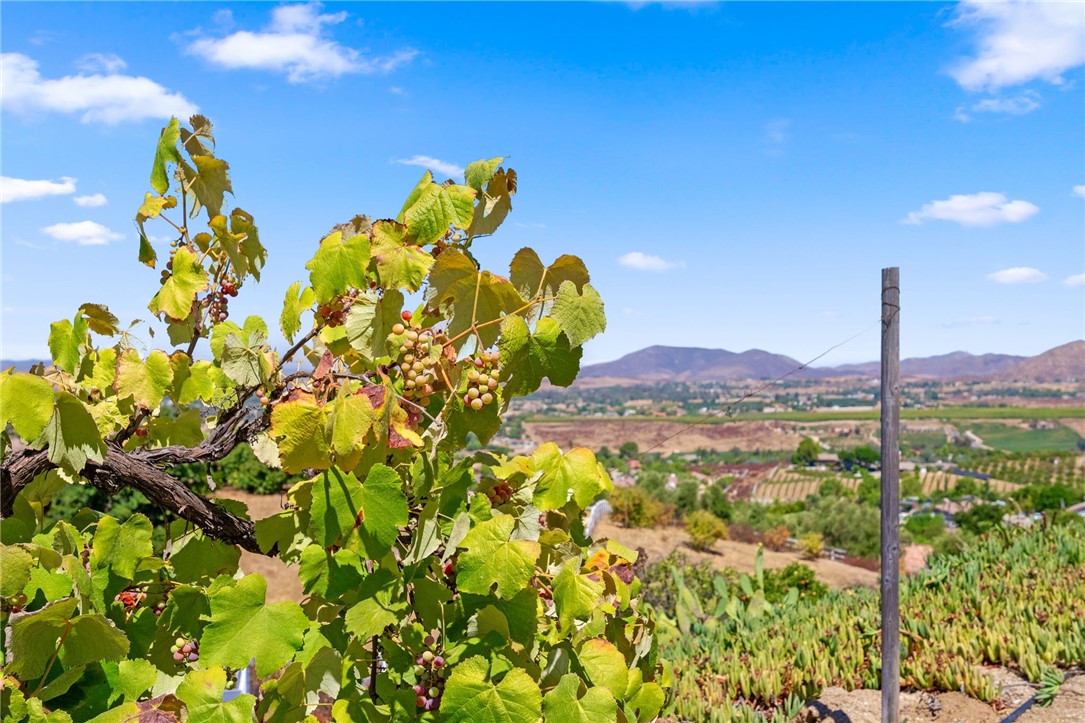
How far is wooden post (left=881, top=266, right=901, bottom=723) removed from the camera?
3537mm

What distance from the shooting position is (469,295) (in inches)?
50.4

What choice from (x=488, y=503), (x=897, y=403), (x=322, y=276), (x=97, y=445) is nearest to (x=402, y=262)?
(x=322, y=276)

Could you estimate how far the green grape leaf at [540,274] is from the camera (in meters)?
1.32

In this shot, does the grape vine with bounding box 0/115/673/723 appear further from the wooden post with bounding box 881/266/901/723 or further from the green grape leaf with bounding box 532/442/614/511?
the wooden post with bounding box 881/266/901/723

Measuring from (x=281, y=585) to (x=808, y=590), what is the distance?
7.50 meters

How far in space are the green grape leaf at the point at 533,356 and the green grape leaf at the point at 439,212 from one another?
21 centimetres

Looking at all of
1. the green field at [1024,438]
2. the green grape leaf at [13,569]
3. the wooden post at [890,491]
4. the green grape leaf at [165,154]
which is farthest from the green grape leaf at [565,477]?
the green field at [1024,438]

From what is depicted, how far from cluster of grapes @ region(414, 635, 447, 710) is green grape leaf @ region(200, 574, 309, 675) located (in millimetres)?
210

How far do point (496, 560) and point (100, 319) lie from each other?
1060 millimetres

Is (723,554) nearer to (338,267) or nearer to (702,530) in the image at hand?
(702,530)

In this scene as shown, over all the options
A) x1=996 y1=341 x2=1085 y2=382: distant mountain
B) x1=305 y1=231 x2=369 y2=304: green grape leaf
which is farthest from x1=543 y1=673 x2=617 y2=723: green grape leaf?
x1=996 y1=341 x2=1085 y2=382: distant mountain

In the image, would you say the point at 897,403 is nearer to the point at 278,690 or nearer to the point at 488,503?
the point at 488,503

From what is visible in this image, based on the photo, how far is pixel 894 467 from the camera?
143 inches

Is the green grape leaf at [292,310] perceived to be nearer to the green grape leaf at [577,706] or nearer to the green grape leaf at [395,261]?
the green grape leaf at [395,261]
